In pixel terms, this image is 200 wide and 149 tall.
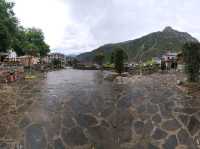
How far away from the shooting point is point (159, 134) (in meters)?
8.16

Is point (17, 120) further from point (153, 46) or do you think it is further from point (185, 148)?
point (153, 46)

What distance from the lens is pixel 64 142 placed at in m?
7.78

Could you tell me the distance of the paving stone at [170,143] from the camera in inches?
295

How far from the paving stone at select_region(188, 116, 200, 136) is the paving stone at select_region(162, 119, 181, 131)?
0.46 m

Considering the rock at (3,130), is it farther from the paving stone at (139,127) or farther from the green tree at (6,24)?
the green tree at (6,24)

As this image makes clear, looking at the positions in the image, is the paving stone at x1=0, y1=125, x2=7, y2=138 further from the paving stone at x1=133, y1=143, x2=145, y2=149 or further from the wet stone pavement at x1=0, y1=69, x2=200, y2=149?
the paving stone at x1=133, y1=143, x2=145, y2=149

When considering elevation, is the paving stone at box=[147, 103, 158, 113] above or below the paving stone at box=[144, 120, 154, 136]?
above

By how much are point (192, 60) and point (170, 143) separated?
708cm

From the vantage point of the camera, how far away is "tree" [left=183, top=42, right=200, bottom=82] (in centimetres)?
1277

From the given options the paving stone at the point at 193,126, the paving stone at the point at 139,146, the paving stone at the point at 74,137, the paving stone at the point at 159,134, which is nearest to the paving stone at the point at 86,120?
the paving stone at the point at 74,137

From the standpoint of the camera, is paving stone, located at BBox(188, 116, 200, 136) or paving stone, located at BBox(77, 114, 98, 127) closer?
paving stone, located at BBox(188, 116, 200, 136)

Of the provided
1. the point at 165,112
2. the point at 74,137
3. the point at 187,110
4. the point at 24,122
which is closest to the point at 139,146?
the point at 74,137

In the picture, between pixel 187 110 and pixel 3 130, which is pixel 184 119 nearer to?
pixel 187 110

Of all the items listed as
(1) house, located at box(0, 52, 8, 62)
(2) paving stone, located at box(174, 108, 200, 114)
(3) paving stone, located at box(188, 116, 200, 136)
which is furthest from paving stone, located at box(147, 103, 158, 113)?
(1) house, located at box(0, 52, 8, 62)
